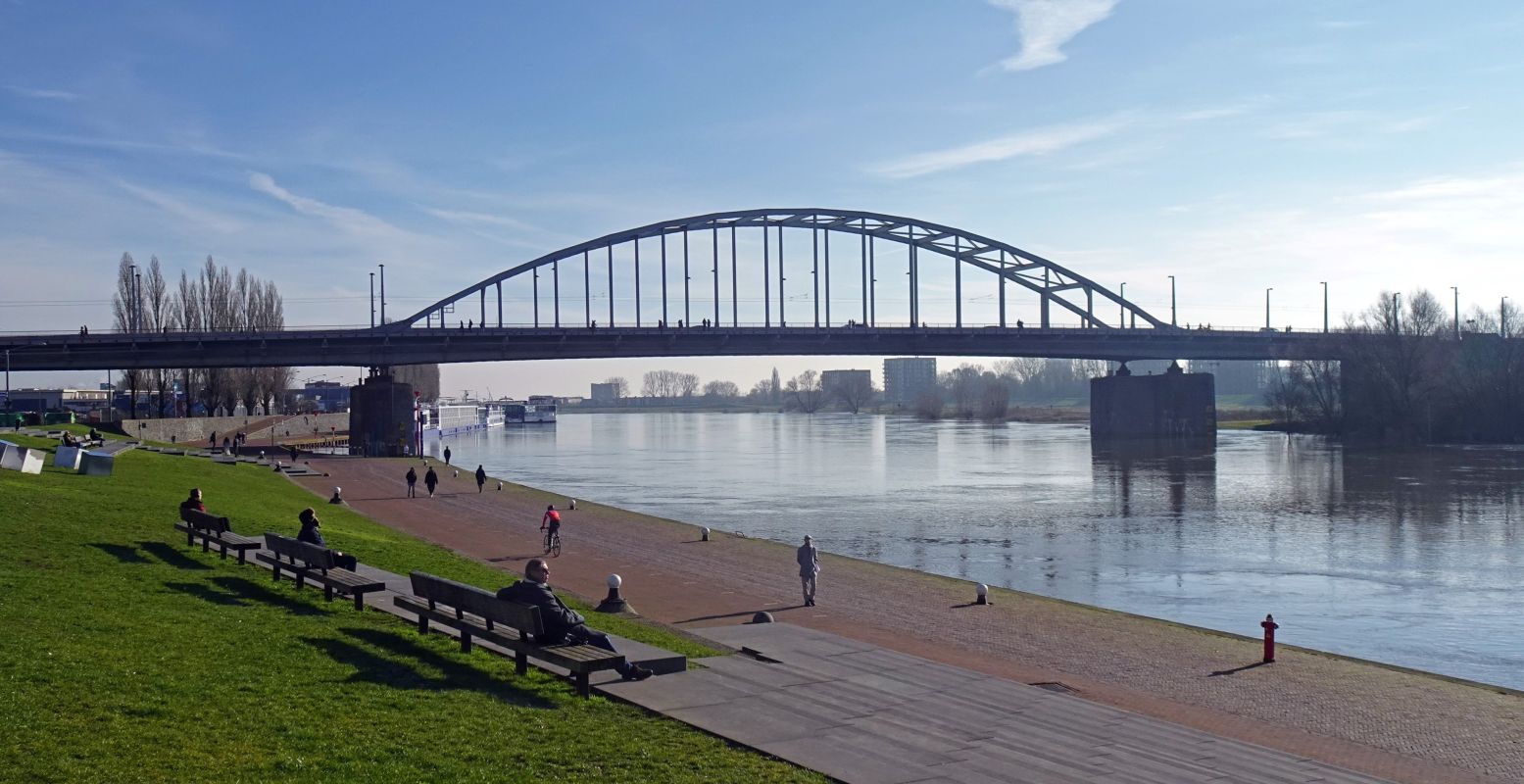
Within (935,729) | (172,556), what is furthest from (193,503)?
(935,729)

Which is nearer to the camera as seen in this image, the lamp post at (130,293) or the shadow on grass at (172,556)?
the shadow on grass at (172,556)

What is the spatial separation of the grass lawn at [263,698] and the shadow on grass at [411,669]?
0.11 ft

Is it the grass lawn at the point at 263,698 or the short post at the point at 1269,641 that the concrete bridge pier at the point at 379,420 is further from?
the short post at the point at 1269,641

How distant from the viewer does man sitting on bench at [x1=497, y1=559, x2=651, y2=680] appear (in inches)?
412

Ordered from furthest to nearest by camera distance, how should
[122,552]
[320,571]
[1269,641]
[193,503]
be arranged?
[193,503]
[1269,641]
[122,552]
[320,571]

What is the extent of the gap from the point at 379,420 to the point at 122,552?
61483 millimetres

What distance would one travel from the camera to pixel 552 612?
413 inches

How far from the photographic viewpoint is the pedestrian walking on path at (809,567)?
67.5ft

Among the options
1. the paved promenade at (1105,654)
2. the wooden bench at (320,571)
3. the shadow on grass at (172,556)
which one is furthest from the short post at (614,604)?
the shadow on grass at (172,556)

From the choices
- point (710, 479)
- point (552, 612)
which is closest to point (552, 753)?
point (552, 612)

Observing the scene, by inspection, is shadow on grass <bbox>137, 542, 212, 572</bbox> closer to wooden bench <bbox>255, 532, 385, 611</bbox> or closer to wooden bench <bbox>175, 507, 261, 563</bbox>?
wooden bench <bbox>175, 507, 261, 563</bbox>

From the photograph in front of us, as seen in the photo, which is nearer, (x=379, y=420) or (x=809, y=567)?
(x=809, y=567)

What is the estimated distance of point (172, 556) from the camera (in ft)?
52.2

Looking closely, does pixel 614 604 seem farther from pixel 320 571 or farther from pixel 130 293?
pixel 130 293
